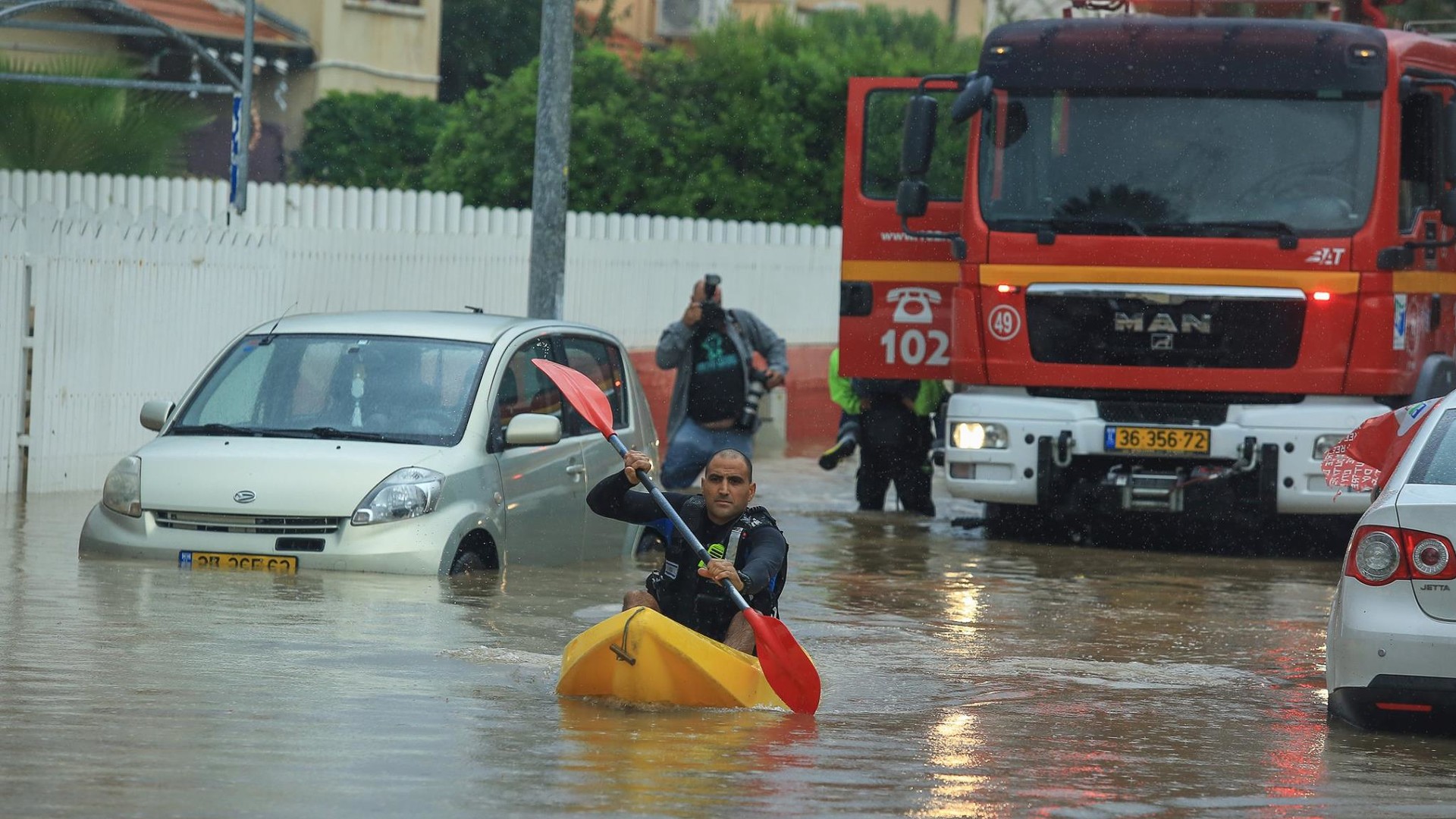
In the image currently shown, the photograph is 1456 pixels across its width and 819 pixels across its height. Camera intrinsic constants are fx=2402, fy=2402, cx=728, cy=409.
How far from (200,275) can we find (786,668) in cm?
997

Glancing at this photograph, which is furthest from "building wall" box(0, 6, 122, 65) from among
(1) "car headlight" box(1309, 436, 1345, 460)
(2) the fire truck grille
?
(1) "car headlight" box(1309, 436, 1345, 460)

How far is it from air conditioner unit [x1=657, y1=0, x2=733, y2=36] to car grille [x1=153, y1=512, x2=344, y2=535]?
3725cm

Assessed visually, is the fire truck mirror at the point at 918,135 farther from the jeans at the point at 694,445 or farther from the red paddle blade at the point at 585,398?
the red paddle blade at the point at 585,398

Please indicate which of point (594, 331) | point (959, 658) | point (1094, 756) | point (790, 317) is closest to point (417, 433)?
point (594, 331)

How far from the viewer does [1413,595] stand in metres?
7.90

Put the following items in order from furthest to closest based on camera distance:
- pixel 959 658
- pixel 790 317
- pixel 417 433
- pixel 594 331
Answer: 1. pixel 790 317
2. pixel 594 331
3. pixel 417 433
4. pixel 959 658

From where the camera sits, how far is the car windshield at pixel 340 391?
37.1 feet

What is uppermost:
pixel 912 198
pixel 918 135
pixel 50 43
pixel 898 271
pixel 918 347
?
pixel 50 43

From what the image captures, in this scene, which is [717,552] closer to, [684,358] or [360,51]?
[684,358]

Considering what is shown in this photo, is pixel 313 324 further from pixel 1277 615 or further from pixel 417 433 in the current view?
pixel 1277 615

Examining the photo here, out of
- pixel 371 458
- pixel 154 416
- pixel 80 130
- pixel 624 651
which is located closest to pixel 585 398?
pixel 624 651

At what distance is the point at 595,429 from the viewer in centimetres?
1249

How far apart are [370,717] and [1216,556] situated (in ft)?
29.3

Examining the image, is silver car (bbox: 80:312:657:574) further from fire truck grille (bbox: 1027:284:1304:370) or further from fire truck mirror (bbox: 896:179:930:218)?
fire truck grille (bbox: 1027:284:1304:370)
